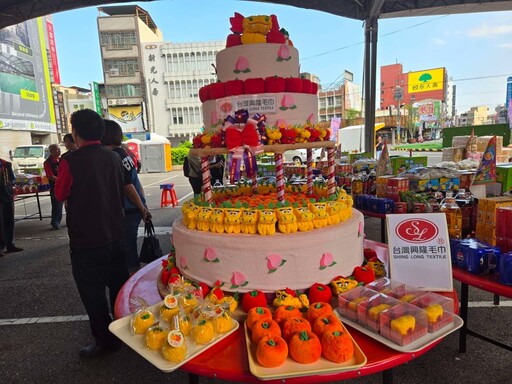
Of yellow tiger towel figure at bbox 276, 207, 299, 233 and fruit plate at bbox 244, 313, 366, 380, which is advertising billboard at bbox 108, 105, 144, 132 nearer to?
yellow tiger towel figure at bbox 276, 207, 299, 233

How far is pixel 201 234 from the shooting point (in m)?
2.33

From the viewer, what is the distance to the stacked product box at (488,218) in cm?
244

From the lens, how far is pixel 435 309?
1.78 metres

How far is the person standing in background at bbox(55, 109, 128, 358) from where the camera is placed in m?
2.52

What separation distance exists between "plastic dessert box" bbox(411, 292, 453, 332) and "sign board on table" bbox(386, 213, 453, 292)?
380mm

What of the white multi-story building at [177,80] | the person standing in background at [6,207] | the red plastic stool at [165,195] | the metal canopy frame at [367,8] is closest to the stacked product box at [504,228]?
the person standing in background at [6,207]

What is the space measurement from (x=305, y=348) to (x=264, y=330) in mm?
233

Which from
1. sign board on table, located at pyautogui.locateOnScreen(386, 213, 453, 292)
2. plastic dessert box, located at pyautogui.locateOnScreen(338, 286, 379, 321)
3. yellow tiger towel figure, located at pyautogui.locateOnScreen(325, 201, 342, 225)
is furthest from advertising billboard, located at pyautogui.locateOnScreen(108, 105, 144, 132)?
plastic dessert box, located at pyautogui.locateOnScreen(338, 286, 379, 321)

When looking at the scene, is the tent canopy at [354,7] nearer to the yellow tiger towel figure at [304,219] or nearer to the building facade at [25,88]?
the yellow tiger towel figure at [304,219]

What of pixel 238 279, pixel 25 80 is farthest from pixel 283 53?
pixel 25 80

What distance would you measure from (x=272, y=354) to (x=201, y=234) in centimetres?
103

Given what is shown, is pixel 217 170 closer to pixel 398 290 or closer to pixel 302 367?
pixel 398 290

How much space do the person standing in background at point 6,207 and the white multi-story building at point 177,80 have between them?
31.8 meters

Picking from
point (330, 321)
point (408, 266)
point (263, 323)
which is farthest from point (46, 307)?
point (408, 266)
